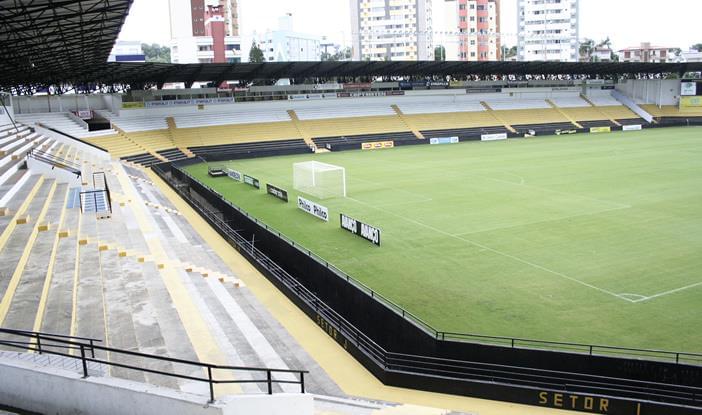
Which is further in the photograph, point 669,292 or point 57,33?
point 57,33

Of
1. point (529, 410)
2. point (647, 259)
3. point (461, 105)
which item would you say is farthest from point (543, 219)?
point (461, 105)

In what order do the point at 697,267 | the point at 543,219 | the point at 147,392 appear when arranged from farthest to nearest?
the point at 543,219
the point at 697,267
the point at 147,392

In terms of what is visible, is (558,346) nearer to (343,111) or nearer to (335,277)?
(335,277)

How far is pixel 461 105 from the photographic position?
8269 centimetres

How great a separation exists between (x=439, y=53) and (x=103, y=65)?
421ft

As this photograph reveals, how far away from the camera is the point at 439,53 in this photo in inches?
6339

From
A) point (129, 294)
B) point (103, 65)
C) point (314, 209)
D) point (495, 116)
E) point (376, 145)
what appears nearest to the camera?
point (129, 294)

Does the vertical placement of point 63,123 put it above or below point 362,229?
above

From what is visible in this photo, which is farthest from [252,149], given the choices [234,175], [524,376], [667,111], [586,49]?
[586,49]

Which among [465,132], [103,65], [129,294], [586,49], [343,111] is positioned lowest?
[129,294]

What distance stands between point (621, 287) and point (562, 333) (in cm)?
481

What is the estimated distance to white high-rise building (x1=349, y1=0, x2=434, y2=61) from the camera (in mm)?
158500

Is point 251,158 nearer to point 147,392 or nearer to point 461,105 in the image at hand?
point 461,105

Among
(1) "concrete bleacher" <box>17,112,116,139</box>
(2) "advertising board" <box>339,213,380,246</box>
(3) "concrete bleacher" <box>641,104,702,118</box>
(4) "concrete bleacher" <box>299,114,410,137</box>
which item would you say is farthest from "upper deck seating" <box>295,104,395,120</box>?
(2) "advertising board" <box>339,213,380,246</box>
